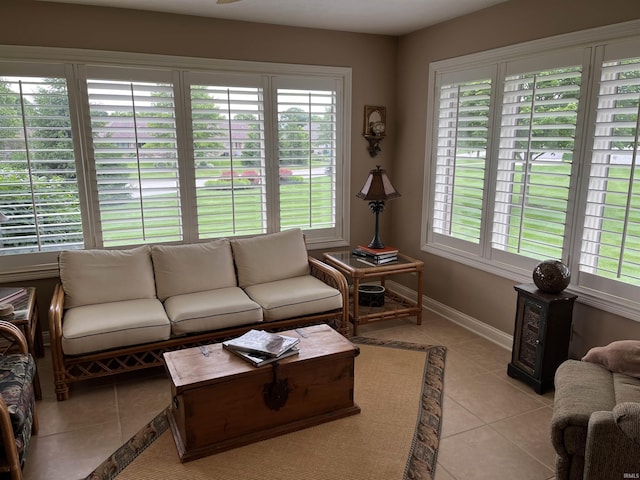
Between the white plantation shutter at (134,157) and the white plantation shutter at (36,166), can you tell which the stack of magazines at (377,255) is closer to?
the white plantation shutter at (134,157)

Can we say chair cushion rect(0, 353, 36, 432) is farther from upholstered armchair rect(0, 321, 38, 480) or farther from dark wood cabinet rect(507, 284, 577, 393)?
dark wood cabinet rect(507, 284, 577, 393)

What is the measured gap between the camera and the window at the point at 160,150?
3344mm

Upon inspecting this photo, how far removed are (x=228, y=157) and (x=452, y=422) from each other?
2.69 m

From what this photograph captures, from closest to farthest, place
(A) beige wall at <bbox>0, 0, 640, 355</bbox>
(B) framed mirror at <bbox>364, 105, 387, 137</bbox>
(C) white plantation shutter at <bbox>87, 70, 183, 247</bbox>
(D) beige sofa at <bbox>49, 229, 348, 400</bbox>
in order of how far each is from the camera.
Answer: (D) beige sofa at <bbox>49, 229, 348, 400</bbox>, (A) beige wall at <bbox>0, 0, 640, 355</bbox>, (C) white plantation shutter at <bbox>87, 70, 183, 247</bbox>, (B) framed mirror at <bbox>364, 105, 387, 137</bbox>

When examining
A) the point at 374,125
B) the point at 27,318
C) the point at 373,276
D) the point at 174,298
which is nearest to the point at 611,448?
the point at 373,276

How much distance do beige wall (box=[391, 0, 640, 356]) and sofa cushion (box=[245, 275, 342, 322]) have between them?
119 cm

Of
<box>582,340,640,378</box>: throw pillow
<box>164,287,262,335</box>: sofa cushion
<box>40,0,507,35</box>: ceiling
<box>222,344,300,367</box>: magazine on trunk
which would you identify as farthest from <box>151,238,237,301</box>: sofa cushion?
<box>582,340,640,378</box>: throw pillow

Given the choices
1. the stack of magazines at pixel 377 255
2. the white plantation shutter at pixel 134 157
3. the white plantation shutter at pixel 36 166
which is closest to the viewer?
the white plantation shutter at pixel 36 166

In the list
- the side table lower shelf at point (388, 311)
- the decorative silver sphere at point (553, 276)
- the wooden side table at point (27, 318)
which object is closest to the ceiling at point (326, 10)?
the decorative silver sphere at point (553, 276)

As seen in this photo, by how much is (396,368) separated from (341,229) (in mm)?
1708

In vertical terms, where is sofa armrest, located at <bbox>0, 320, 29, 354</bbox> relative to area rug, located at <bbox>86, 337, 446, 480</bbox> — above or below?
above

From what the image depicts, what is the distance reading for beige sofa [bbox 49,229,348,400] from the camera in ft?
9.48

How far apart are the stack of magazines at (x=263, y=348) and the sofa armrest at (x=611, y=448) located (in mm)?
1415

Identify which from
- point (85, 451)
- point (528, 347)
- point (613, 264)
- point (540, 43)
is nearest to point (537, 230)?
point (613, 264)
